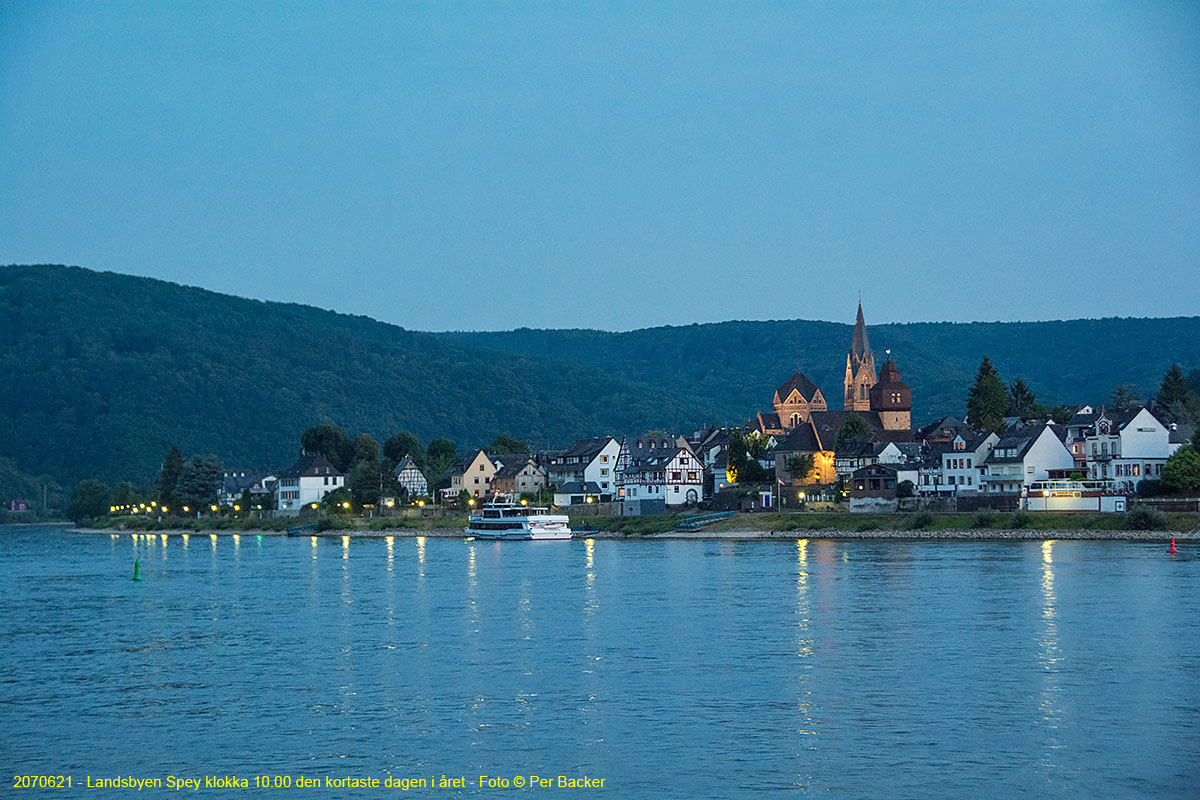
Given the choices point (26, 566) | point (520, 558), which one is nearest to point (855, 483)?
point (520, 558)

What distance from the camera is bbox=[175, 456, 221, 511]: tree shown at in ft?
477

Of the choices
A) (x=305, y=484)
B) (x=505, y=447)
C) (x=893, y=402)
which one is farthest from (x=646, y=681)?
(x=505, y=447)

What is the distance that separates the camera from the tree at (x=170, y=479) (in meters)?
150

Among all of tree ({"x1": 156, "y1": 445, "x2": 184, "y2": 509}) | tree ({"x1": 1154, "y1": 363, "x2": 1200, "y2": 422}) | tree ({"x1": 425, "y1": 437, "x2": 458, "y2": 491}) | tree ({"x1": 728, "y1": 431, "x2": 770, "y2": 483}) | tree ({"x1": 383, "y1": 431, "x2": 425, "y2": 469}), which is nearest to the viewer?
tree ({"x1": 1154, "y1": 363, "x2": 1200, "y2": 422})

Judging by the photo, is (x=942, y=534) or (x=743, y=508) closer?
(x=942, y=534)

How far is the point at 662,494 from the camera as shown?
111 m

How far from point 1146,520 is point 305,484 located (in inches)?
3516

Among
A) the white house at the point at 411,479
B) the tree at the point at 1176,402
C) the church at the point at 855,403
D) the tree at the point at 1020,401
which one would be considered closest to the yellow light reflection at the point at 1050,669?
the tree at the point at 1176,402

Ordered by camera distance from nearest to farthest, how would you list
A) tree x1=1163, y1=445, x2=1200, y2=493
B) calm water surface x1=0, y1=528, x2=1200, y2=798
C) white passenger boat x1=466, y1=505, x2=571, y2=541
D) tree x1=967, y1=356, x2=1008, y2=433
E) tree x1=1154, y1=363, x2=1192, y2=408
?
calm water surface x1=0, y1=528, x2=1200, y2=798, tree x1=1163, y1=445, x2=1200, y2=493, white passenger boat x1=466, y1=505, x2=571, y2=541, tree x1=1154, y1=363, x2=1192, y2=408, tree x1=967, y1=356, x2=1008, y2=433

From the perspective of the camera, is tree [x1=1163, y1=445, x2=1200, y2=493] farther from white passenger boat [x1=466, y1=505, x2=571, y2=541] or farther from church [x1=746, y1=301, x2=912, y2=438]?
white passenger boat [x1=466, y1=505, x2=571, y2=541]

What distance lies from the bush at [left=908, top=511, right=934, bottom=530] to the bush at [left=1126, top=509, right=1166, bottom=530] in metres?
12.3

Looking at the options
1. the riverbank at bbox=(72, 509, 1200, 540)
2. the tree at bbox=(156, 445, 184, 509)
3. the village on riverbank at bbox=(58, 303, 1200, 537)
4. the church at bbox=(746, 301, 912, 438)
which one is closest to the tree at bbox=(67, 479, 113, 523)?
the village on riverbank at bbox=(58, 303, 1200, 537)

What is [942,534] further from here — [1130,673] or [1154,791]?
[1154,791]

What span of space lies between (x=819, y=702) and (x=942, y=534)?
57.5 meters
